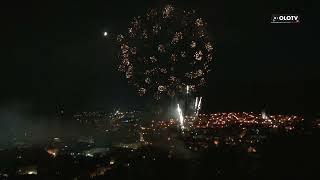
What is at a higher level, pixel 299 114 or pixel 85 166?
pixel 299 114

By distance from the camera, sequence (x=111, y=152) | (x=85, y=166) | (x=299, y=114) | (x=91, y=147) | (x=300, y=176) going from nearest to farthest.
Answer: (x=300, y=176) < (x=85, y=166) < (x=111, y=152) < (x=91, y=147) < (x=299, y=114)

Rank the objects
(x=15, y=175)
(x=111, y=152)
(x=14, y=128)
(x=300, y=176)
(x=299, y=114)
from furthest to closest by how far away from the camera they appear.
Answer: (x=299, y=114), (x=14, y=128), (x=111, y=152), (x=15, y=175), (x=300, y=176)

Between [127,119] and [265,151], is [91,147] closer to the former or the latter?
[265,151]

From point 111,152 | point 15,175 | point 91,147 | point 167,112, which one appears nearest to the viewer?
point 15,175

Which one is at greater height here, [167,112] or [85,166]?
[167,112]

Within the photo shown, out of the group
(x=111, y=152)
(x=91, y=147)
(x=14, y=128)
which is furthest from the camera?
(x=14, y=128)

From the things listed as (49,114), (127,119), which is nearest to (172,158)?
(49,114)

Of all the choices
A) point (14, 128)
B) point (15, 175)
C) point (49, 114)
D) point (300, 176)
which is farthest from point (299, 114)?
point (15, 175)

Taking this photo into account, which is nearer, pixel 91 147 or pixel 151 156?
pixel 151 156

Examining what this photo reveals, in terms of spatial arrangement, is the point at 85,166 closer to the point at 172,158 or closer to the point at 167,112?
the point at 172,158

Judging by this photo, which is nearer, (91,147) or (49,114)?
(91,147)
